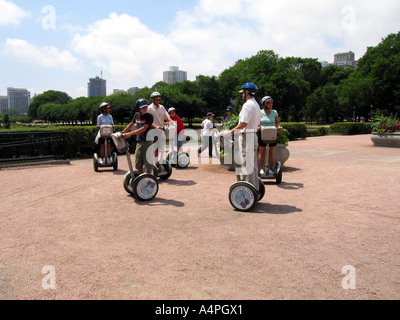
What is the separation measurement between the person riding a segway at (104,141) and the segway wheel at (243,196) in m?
5.75

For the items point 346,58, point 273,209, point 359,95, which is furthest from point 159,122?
point 346,58

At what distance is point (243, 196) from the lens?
575cm

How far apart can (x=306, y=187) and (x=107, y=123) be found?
6588mm

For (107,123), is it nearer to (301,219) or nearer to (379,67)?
(301,219)

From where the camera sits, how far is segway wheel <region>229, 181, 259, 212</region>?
224 inches

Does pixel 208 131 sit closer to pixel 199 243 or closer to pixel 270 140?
pixel 270 140

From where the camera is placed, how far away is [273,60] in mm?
56531

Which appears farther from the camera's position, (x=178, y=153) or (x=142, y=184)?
(x=178, y=153)

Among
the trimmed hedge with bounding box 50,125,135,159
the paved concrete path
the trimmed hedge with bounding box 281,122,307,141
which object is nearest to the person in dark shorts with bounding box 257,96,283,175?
the paved concrete path

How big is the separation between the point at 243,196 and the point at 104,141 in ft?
21.5

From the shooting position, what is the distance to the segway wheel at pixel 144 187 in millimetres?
6457

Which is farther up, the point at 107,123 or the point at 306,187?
the point at 107,123

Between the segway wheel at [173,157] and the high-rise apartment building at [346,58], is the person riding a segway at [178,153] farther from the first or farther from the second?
the high-rise apartment building at [346,58]
